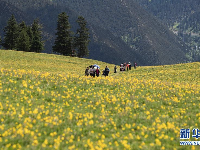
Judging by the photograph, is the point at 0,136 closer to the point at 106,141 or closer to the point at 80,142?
the point at 80,142

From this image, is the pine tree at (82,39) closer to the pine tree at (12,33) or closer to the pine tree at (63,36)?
the pine tree at (63,36)

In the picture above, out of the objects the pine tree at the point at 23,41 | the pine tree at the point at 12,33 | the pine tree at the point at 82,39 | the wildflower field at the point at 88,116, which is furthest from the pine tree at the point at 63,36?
the wildflower field at the point at 88,116

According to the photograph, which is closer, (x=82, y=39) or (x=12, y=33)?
(x=12, y=33)

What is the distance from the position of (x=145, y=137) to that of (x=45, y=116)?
16.5ft

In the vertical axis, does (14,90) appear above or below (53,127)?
above

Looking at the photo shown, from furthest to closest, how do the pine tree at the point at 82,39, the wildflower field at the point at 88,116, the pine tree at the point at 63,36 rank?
the pine tree at the point at 82,39, the pine tree at the point at 63,36, the wildflower field at the point at 88,116

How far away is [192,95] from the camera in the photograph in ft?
59.9

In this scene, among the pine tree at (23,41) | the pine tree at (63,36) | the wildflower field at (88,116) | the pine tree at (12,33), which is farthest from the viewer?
the pine tree at (12,33)

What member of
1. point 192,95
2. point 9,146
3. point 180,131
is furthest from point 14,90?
point 192,95

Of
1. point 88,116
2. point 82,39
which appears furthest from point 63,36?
point 88,116

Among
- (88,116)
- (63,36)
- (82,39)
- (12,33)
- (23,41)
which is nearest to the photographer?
(88,116)

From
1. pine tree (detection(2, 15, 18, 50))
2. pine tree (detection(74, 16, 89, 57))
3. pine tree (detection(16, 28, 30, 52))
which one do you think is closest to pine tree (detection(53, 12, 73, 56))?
pine tree (detection(74, 16, 89, 57))

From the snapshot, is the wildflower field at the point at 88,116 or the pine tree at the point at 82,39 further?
the pine tree at the point at 82,39

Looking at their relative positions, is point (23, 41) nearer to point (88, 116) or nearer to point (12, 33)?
point (12, 33)
